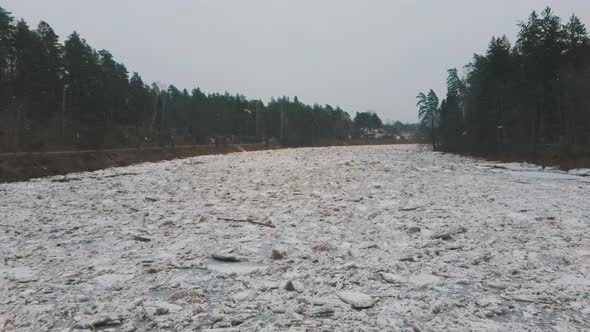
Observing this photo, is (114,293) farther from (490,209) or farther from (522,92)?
(522,92)

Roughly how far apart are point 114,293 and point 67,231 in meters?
4.25

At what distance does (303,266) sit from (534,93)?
35.5 m

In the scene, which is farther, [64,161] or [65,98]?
[65,98]

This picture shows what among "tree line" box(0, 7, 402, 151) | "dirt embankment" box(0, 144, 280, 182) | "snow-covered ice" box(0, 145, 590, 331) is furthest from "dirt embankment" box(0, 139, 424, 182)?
"snow-covered ice" box(0, 145, 590, 331)

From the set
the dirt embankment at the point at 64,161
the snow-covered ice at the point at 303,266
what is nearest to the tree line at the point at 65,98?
the dirt embankment at the point at 64,161

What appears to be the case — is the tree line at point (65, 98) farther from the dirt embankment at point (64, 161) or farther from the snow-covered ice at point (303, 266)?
Answer: the snow-covered ice at point (303, 266)

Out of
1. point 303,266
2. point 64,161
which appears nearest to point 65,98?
point 64,161

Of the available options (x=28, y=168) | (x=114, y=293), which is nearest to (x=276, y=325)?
(x=114, y=293)

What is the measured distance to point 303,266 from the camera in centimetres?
530

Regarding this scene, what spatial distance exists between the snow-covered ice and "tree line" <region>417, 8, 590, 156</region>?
→ 29356mm

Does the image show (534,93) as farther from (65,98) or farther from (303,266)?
(65,98)

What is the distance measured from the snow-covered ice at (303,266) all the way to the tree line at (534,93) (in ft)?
96.3

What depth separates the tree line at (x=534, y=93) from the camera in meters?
32.1

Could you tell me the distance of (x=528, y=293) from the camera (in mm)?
4258
